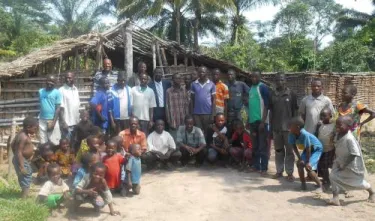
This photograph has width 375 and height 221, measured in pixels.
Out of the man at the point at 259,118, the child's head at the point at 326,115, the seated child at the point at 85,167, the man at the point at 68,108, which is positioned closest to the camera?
the seated child at the point at 85,167

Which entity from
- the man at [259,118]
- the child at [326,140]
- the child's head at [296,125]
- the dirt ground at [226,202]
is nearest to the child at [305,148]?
the child's head at [296,125]

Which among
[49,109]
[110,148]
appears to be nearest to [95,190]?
[110,148]

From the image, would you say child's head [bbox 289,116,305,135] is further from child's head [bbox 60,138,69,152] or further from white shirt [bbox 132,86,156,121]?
child's head [bbox 60,138,69,152]

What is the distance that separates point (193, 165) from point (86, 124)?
85.8 inches

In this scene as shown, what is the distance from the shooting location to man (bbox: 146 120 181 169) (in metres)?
7.37

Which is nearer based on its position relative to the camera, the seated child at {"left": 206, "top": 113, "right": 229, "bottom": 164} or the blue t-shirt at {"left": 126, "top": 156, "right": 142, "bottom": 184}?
the blue t-shirt at {"left": 126, "top": 156, "right": 142, "bottom": 184}

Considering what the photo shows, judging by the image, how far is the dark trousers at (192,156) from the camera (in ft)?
25.4

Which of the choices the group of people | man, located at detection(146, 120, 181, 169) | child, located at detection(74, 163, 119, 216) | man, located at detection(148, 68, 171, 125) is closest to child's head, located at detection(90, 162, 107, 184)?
child, located at detection(74, 163, 119, 216)

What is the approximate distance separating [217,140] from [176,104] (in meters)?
1.03

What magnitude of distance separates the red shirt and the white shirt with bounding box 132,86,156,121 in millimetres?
1753

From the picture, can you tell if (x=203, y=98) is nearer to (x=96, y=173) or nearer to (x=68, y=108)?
(x=68, y=108)

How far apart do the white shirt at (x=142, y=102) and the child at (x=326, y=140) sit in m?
3.05

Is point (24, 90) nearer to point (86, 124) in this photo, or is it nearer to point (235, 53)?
point (86, 124)

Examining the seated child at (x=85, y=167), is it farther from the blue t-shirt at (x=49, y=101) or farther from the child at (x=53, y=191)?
the blue t-shirt at (x=49, y=101)
